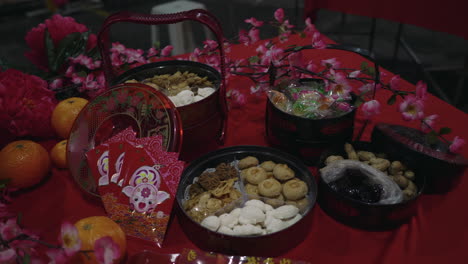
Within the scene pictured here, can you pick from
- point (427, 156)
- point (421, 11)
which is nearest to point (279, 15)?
point (427, 156)

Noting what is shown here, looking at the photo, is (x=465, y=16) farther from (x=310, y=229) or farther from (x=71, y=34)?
(x=71, y=34)

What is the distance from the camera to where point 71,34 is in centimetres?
139

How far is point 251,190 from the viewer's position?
0.91 meters

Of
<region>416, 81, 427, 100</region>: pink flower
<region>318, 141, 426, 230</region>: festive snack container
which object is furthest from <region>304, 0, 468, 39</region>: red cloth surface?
<region>318, 141, 426, 230</region>: festive snack container

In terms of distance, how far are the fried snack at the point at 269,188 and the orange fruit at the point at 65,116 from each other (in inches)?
25.7

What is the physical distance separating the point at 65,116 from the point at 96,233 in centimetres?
54

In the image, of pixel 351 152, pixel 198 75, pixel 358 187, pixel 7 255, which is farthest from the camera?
pixel 198 75

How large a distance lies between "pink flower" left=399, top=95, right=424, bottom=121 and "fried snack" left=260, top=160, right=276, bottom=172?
0.40 meters

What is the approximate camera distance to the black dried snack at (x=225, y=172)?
0.94 meters

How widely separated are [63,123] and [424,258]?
3.53ft

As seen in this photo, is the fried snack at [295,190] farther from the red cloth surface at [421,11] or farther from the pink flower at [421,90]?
the red cloth surface at [421,11]

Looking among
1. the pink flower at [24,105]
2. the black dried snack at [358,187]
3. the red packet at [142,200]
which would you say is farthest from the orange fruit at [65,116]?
the black dried snack at [358,187]

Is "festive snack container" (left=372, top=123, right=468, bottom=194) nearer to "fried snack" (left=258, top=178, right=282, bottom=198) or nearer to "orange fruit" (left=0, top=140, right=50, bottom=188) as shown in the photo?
"fried snack" (left=258, top=178, right=282, bottom=198)

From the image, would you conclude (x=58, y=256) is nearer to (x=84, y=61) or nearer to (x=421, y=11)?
(x=84, y=61)
